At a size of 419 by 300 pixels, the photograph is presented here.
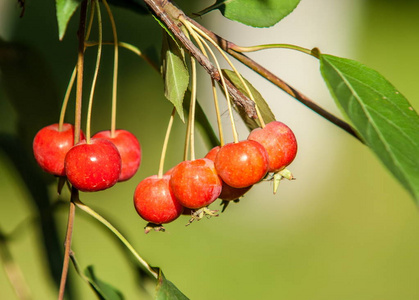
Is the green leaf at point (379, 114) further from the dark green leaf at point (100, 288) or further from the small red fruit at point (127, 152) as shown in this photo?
the dark green leaf at point (100, 288)

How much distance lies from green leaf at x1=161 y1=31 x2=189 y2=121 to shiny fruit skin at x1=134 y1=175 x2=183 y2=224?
11 cm

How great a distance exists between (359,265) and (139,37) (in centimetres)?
169

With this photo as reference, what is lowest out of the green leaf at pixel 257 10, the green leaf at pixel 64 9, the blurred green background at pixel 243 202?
the blurred green background at pixel 243 202

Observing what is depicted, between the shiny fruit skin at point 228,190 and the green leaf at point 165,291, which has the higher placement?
the shiny fruit skin at point 228,190

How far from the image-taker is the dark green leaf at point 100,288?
86 centimetres

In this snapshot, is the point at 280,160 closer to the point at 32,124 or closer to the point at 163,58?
the point at 163,58

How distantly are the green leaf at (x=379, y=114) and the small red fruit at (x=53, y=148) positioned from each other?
1.19 ft

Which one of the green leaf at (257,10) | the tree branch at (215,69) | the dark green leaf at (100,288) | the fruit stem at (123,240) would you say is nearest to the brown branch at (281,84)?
the tree branch at (215,69)

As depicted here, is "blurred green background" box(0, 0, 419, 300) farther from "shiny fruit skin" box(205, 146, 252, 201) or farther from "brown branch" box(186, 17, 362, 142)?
"brown branch" box(186, 17, 362, 142)

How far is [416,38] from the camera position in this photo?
3.58 metres

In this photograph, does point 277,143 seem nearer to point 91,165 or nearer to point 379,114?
point 379,114

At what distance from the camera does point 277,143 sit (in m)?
0.60

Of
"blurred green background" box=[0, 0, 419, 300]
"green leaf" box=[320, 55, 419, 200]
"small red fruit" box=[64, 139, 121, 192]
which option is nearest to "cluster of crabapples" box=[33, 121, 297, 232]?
"small red fruit" box=[64, 139, 121, 192]

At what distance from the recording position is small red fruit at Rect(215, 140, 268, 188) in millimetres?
576
